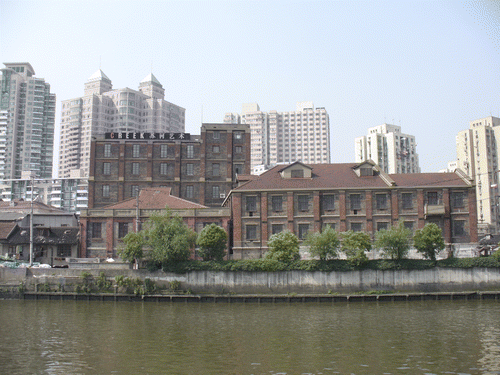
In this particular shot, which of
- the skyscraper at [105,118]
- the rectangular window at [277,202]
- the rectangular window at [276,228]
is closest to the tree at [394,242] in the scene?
the rectangular window at [276,228]

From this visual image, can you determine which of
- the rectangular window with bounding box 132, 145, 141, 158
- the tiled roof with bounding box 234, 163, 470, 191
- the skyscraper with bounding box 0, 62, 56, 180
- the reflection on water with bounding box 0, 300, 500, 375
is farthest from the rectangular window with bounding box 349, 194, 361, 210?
the skyscraper with bounding box 0, 62, 56, 180

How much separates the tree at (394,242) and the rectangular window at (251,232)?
15335 mm

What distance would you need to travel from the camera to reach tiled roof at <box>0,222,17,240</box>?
227 ft

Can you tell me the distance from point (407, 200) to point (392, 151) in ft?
349

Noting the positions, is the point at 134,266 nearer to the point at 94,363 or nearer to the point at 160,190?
the point at 160,190

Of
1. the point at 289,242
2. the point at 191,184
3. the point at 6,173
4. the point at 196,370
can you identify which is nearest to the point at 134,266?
the point at 289,242

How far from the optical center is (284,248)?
56.6 metres

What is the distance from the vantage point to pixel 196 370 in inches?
984

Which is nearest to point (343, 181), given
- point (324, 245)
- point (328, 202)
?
point (328, 202)

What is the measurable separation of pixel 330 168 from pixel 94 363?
4817 centimetres

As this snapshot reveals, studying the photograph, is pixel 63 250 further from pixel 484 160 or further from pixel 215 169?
pixel 484 160

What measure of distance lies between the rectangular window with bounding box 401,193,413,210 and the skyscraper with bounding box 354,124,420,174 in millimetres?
101902

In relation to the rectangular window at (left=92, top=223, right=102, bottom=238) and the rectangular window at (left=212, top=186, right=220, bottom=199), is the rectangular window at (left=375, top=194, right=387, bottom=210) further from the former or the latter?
the rectangular window at (left=92, top=223, right=102, bottom=238)

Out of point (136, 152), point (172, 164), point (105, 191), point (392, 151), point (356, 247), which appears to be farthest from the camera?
point (392, 151)
